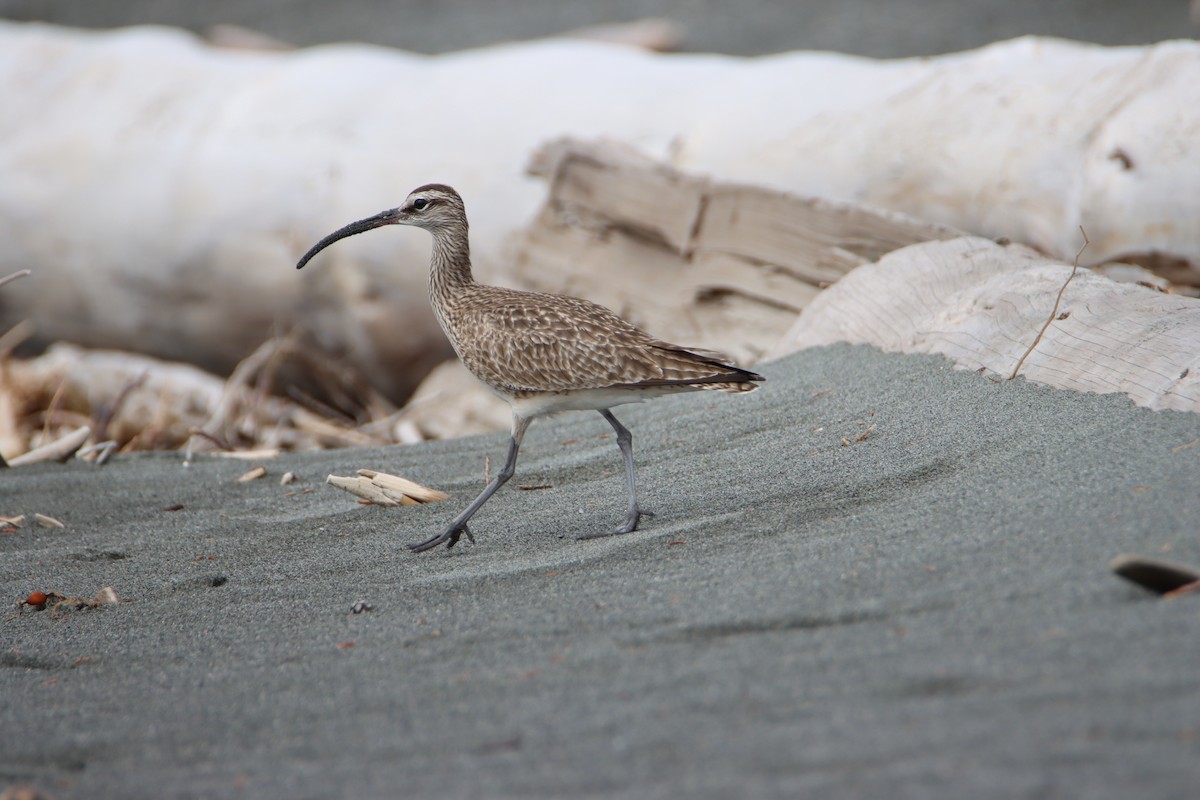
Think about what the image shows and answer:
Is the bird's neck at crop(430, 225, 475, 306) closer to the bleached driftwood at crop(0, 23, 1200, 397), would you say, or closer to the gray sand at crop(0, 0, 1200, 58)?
the bleached driftwood at crop(0, 23, 1200, 397)

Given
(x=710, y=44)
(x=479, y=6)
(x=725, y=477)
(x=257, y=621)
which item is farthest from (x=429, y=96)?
(x=257, y=621)

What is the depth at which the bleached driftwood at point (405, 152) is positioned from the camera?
6.89 m

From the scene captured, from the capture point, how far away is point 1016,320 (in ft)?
16.6

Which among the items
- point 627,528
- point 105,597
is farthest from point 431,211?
point 105,597

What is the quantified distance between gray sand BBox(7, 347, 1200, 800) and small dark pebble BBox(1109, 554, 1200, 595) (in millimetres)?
69

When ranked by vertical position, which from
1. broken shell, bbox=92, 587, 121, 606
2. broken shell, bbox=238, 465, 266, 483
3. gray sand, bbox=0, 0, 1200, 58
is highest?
gray sand, bbox=0, 0, 1200, 58

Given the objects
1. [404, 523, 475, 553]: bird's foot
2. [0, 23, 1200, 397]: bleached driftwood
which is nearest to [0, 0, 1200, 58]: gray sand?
[0, 23, 1200, 397]: bleached driftwood

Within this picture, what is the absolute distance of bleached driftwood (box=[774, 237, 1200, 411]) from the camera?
4254 mm

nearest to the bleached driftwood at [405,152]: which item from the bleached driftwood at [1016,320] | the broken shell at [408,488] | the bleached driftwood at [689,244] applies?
the bleached driftwood at [689,244]

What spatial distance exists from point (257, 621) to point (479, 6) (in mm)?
11138

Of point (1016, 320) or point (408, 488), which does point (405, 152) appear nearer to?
point (408, 488)

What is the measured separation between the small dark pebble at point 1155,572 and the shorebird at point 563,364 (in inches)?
75.2

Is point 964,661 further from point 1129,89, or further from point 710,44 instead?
point 710,44

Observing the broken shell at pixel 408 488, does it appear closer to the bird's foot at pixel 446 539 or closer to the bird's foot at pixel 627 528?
the bird's foot at pixel 446 539
